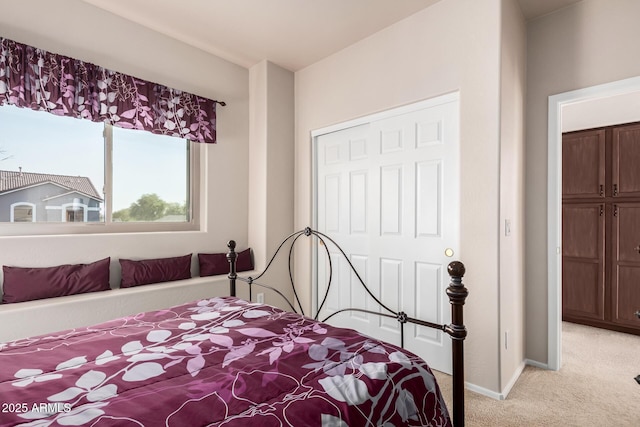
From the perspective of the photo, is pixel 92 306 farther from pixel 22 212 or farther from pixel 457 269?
pixel 457 269

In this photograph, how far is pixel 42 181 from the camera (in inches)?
99.4

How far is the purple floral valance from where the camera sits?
2.28m

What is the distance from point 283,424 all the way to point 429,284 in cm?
197

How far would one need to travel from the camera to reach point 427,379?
49.3 inches

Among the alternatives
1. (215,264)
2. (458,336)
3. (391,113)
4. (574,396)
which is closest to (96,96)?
(215,264)

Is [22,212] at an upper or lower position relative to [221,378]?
upper

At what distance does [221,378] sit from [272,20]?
269 cm

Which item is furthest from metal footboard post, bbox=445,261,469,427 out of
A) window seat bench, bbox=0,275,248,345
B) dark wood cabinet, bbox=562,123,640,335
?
dark wood cabinet, bbox=562,123,640,335

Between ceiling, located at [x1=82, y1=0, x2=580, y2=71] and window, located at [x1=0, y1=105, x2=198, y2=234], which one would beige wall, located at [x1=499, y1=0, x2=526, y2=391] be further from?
window, located at [x1=0, y1=105, x2=198, y2=234]

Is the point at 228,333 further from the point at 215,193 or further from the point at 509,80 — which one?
the point at 509,80

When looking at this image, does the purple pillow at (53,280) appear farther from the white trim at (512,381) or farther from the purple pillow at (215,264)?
the white trim at (512,381)

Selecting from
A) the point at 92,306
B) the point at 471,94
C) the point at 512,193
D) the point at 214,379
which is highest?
the point at 471,94

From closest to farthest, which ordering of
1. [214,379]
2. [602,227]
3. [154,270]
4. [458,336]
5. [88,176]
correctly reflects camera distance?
[214,379] < [458,336] < [88,176] < [154,270] < [602,227]

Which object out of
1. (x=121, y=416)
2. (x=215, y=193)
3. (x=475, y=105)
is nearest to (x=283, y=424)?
(x=121, y=416)
